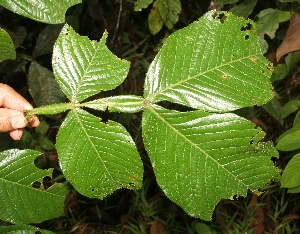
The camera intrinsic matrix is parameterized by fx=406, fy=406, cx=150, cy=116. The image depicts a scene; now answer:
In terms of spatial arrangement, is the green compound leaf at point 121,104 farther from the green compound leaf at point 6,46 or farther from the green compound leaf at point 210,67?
the green compound leaf at point 6,46

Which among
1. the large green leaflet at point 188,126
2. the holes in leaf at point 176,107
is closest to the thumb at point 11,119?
the large green leaflet at point 188,126

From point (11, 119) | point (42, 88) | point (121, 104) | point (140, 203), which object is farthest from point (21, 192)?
point (140, 203)

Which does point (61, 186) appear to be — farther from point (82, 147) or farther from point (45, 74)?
point (45, 74)

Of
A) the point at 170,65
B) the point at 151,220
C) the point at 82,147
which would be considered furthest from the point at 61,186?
the point at 151,220

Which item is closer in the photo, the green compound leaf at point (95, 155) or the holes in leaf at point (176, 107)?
the green compound leaf at point (95, 155)

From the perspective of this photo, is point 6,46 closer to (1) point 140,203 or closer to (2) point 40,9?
(2) point 40,9

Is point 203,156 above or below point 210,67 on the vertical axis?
below
